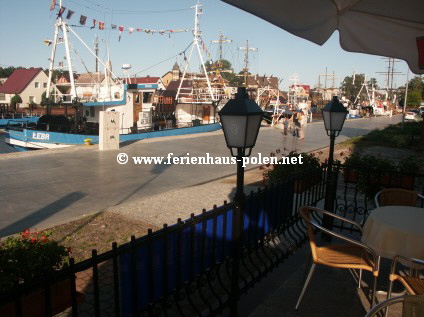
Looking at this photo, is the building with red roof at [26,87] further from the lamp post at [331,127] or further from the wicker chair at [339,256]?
the wicker chair at [339,256]

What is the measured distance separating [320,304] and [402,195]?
6.93 feet

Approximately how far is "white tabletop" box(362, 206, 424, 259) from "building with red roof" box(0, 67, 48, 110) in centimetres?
5843

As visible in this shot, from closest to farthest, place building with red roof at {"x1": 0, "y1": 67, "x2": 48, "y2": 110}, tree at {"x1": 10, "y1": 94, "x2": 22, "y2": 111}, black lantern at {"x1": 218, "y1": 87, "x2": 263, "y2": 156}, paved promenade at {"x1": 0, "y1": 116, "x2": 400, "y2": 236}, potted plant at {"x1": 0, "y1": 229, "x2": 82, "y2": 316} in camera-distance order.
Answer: potted plant at {"x1": 0, "y1": 229, "x2": 82, "y2": 316} → black lantern at {"x1": 218, "y1": 87, "x2": 263, "y2": 156} → paved promenade at {"x1": 0, "y1": 116, "x2": 400, "y2": 236} → tree at {"x1": 10, "y1": 94, "x2": 22, "y2": 111} → building with red roof at {"x1": 0, "y1": 67, "x2": 48, "y2": 110}

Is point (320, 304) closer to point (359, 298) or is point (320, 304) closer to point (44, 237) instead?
point (359, 298)

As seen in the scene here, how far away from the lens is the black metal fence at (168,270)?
2168mm

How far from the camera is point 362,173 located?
622 centimetres

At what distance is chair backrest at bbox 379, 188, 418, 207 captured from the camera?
15.0 ft

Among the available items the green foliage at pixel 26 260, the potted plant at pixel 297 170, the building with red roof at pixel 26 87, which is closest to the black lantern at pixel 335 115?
the potted plant at pixel 297 170

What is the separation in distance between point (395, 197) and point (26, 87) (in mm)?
59483

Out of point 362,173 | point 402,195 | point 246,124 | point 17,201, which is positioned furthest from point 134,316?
point 17,201

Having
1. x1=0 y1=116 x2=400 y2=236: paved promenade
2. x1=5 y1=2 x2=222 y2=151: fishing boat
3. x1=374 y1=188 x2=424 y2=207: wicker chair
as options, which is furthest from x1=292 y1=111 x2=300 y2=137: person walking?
x1=374 y1=188 x2=424 y2=207: wicker chair

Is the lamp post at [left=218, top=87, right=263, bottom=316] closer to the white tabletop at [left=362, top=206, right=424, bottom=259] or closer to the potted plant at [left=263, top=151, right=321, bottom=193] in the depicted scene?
the white tabletop at [left=362, top=206, right=424, bottom=259]

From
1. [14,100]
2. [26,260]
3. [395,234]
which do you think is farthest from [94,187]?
[14,100]

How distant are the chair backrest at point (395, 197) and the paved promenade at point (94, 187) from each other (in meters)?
3.67
